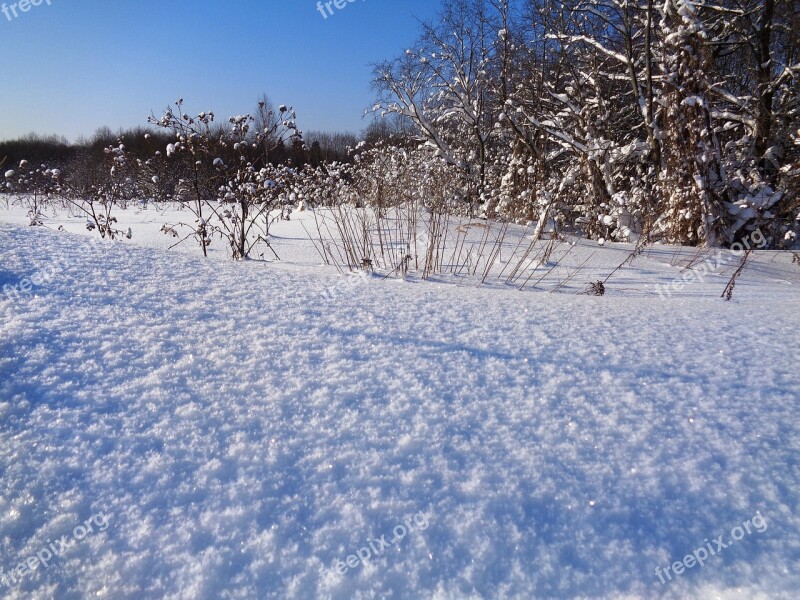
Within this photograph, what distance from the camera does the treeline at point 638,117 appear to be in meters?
4.82

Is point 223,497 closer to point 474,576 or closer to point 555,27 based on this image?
point 474,576

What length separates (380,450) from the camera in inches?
42.5

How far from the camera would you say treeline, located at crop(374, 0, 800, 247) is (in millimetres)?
4816

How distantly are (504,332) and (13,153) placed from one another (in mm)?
33655

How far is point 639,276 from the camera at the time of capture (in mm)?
3232

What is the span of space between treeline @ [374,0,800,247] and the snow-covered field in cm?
333

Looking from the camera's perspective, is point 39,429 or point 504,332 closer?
point 39,429

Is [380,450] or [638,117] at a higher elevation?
[638,117]

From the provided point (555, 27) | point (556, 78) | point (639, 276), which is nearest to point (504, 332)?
point (639, 276)

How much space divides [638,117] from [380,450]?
9.56 m

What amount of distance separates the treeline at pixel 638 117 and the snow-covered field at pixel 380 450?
3325 millimetres

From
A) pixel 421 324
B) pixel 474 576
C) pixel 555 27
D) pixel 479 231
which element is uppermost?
pixel 555 27

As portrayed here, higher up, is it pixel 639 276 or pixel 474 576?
pixel 639 276

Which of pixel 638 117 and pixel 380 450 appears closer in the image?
pixel 380 450
